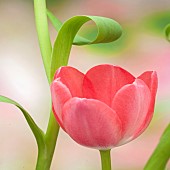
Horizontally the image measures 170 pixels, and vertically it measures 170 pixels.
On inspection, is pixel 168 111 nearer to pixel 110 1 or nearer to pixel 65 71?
pixel 110 1

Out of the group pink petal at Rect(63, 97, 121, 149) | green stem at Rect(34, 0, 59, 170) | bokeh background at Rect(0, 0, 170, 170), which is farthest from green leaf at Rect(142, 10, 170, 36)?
pink petal at Rect(63, 97, 121, 149)

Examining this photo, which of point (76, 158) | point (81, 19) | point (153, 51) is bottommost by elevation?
point (76, 158)

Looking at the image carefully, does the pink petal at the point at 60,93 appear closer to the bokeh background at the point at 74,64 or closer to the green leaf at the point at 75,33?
the green leaf at the point at 75,33

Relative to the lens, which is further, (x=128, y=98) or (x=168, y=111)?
(x=168, y=111)

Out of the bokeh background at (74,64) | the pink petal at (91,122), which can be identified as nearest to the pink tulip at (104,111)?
the pink petal at (91,122)

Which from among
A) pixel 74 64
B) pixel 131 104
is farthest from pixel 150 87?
pixel 74 64

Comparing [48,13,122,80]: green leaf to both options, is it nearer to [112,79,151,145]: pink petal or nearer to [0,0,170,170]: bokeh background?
[112,79,151,145]: pink petal

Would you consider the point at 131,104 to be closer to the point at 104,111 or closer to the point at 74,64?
the point at 104,111

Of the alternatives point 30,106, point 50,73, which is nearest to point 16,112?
point 30,106
